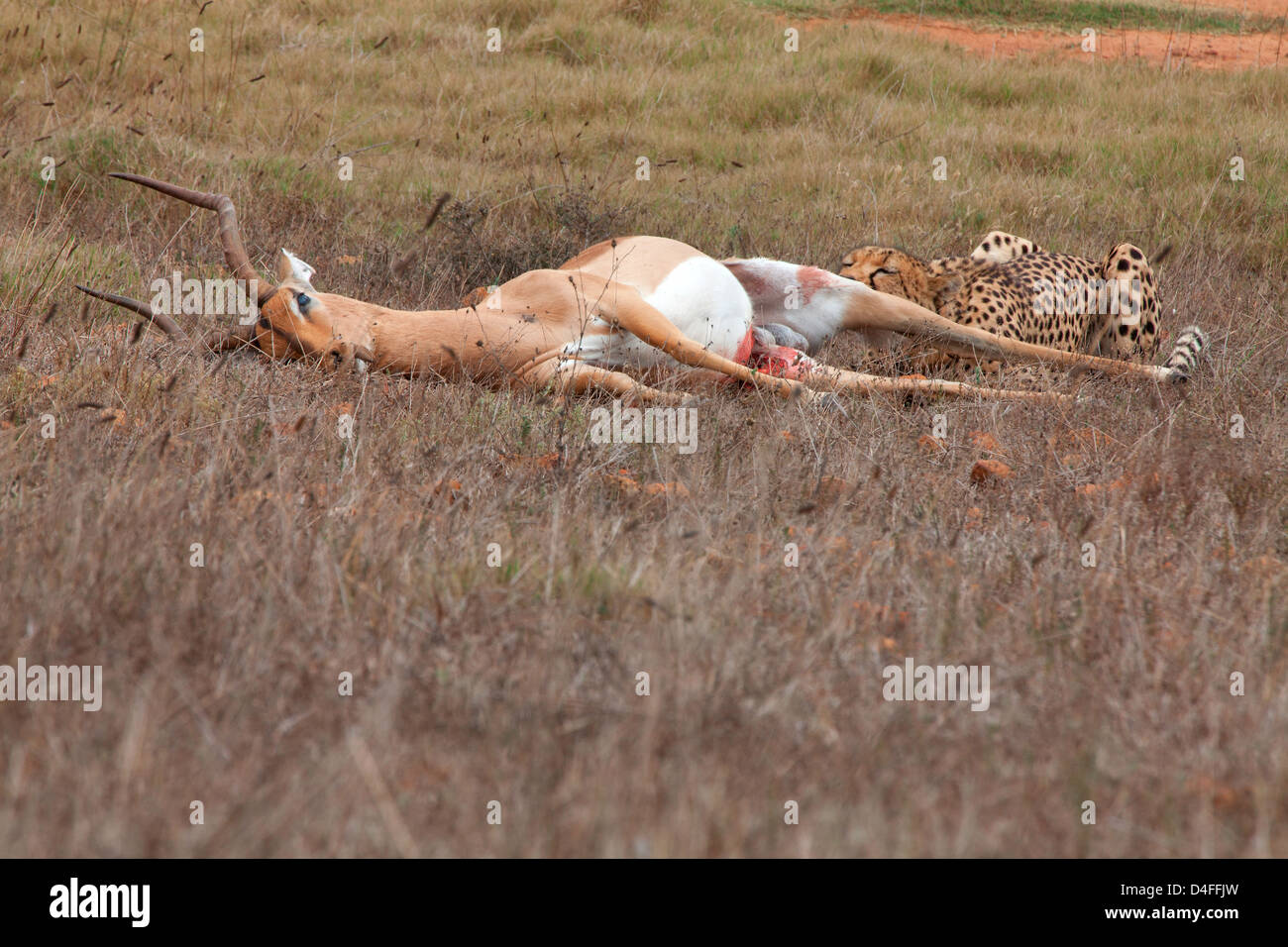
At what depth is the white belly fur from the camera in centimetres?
525

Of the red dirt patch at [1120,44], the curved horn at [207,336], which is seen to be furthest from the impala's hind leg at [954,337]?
the red dirt patch at [1120,44]

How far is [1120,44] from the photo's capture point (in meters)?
12.5

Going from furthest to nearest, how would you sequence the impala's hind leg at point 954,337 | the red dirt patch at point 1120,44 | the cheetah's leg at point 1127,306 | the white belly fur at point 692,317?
the red dirt patch at point 1120,44 → the cheetah's leg at point 1127,306 → the impala's hind leg at point 954,337 → the white belly fur at point 692,317

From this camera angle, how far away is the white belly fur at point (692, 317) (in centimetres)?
525

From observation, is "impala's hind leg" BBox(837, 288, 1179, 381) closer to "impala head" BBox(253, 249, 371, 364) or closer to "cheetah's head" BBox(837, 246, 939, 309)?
"cheetah's head" BBox(837, 246, 939, 309)

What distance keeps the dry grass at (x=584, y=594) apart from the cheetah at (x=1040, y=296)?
1.54 feet

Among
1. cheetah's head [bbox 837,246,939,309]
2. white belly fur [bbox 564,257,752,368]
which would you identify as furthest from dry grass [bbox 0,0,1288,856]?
cheetah's head [bbox 837,246,939,309]

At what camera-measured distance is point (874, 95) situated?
9.75 metres

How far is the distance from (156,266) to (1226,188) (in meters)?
6.57

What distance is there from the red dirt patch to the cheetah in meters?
5.64

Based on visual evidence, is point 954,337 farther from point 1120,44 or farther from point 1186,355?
point 1120,44

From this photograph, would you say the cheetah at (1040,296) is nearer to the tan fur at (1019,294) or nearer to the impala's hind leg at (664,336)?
the tan fur at (1019,294)

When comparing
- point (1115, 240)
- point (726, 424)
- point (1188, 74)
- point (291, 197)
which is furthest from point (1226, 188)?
point (291, 197)

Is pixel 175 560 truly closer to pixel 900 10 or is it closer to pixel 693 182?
pixel 693 182
